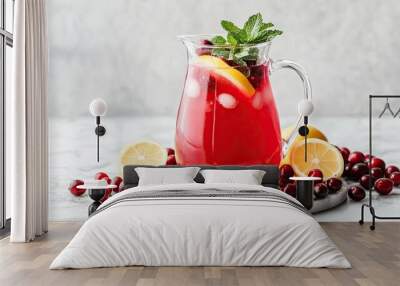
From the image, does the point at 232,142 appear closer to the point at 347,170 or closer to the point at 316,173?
the point at 316,173

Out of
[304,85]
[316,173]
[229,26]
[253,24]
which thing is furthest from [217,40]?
[316,173]

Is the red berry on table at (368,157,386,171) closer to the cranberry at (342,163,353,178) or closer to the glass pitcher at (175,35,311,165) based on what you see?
the cranberry at (342,163,353,178)

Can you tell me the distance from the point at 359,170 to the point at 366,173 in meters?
0.08

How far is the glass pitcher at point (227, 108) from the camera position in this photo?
5.49 m

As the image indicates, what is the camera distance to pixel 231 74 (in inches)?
217

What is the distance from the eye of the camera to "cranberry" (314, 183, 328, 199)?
20.2ft

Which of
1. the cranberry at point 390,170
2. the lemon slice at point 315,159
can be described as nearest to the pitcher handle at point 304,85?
the lemon slice at point 315,159

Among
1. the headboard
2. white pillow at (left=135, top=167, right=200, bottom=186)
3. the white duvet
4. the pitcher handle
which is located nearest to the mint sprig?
the pitcher handle

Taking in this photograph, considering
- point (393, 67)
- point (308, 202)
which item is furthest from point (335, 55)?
point (308, 202)

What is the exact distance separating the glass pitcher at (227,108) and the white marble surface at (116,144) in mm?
758

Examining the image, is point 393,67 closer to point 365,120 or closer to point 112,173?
point 365,120

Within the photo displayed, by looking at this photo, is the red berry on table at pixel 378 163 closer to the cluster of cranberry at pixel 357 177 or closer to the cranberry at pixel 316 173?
the cluster of cranberry at pixel 357 177

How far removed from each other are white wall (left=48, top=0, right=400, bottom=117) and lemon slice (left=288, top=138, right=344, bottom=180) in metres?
0.37

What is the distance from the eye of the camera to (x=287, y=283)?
3.58 meters
